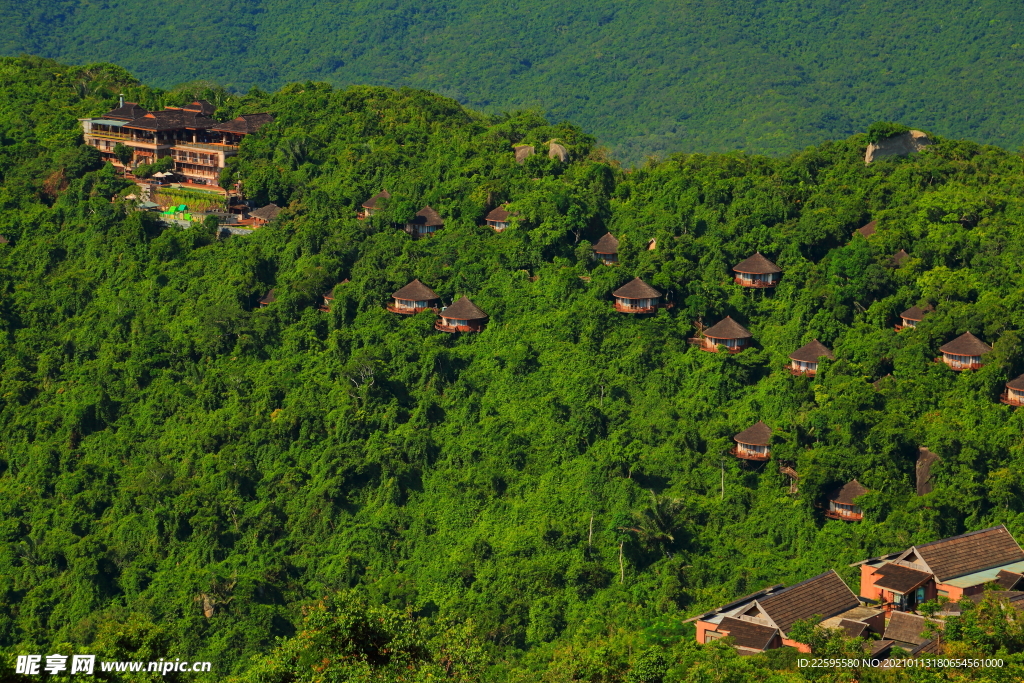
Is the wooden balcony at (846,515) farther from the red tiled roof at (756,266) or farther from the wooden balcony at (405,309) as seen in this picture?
the wooden balcony at (405,309)

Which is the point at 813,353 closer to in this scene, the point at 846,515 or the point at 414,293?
→ the point at 846,515

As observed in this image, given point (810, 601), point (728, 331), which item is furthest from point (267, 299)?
point (810, 601)

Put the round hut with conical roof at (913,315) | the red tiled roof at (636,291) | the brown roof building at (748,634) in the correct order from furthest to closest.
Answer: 1. the red tiled roof at (636,291)
2. the round hut with conical roof at (913,315)
3. the brown roof building at (748,634)

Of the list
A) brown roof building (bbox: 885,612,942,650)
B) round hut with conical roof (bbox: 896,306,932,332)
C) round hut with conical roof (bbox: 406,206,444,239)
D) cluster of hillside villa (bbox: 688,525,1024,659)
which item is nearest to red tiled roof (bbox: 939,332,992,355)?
round hut with conical roof (bbox: 896,306,932,332)

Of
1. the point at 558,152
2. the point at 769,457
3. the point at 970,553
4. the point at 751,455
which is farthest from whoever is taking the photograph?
the point at 558,152

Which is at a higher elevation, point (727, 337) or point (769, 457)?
point (727, 337)

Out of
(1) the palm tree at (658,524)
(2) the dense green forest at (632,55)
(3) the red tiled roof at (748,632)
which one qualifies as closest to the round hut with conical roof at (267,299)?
(1) the palm tree at (658,524)
